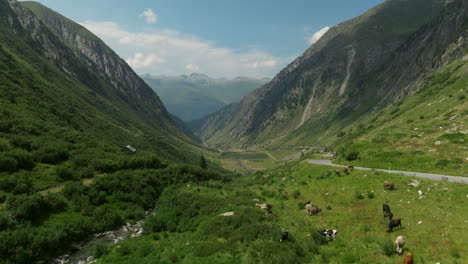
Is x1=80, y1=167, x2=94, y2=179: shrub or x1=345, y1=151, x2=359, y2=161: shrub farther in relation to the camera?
x1=345, y1=151, x2=359, y2=161: shrub

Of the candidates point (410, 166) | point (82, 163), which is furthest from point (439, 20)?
point (82, 163)

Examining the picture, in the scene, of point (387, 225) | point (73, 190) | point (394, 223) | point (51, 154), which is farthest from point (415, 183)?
point (51, 154)

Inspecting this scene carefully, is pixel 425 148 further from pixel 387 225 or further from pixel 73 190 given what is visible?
pixel 73 190

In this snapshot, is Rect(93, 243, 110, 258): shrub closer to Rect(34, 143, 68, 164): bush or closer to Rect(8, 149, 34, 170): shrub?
Rect(8, 149, 34, 170): shrub

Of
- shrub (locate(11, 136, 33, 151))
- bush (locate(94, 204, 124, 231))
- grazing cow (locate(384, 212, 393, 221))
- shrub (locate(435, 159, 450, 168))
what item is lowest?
bush (locate(94, 204, 124, 231))

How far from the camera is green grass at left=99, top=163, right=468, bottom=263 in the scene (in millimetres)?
14812

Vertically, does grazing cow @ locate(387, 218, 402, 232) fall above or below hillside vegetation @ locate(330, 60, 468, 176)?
below

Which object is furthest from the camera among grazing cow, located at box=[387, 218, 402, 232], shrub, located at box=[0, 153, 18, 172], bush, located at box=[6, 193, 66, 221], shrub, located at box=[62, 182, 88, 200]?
shrub, located at box=[0, 153, 18, 172]

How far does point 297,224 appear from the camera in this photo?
22.1 meters

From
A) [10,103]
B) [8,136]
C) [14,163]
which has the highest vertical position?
[10,103]

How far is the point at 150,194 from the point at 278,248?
27.0m

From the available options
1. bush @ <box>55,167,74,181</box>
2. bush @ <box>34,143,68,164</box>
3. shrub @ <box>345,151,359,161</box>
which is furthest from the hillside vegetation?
bush @ <box>34,143,68,164</box>

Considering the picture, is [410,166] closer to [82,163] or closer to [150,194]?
[150,194]

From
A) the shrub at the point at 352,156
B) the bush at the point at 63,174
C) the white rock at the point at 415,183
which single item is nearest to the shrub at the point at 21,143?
the bush at the point at 63,174
